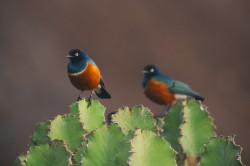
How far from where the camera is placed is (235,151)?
750 millimetres

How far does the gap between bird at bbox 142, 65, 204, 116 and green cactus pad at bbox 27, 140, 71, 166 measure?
191 centimetres

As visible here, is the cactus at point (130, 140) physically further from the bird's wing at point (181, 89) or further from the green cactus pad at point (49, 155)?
the bird's wing at point (181, 89)

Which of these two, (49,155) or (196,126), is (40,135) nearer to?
(49,155)

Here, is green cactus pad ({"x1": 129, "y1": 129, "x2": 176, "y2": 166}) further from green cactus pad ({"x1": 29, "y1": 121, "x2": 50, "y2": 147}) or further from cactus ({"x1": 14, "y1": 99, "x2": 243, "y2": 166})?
green cactus pad ({"x1": 29, "y1": 121, "x2": 50, "y2": 147})

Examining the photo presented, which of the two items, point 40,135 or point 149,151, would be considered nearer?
point 149,151

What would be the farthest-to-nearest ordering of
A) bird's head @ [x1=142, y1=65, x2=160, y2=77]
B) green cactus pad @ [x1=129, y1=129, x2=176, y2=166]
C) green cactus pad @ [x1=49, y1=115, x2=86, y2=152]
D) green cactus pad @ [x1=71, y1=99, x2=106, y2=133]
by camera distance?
bird's head @ [x1=142, y1=65, x2=160, y2=77]
green cactus pad @ [x1=71, y1=99, x2=106, y2=133]
green cactus pad @ [x1=49, y1=115, x2=86, y2=152]
green cactus pad @ [x1=129, y1=129, x2=176, y2=166]

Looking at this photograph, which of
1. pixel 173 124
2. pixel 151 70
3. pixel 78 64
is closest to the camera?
pixel 173 124

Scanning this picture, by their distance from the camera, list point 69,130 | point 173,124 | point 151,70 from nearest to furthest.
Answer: point 69,130
point 173,124
point 151,70

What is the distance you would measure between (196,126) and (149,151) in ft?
1.01

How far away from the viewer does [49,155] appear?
766 mm

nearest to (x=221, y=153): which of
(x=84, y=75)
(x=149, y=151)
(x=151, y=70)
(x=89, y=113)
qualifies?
(x=149, y=151)

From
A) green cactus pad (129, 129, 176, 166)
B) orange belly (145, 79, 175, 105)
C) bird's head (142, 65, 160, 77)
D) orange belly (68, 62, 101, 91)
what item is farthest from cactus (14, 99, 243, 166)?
bird's head (142, 65, 160, 77)

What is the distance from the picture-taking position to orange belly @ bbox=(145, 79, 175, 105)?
107 inches

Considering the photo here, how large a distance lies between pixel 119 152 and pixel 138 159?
72mm
